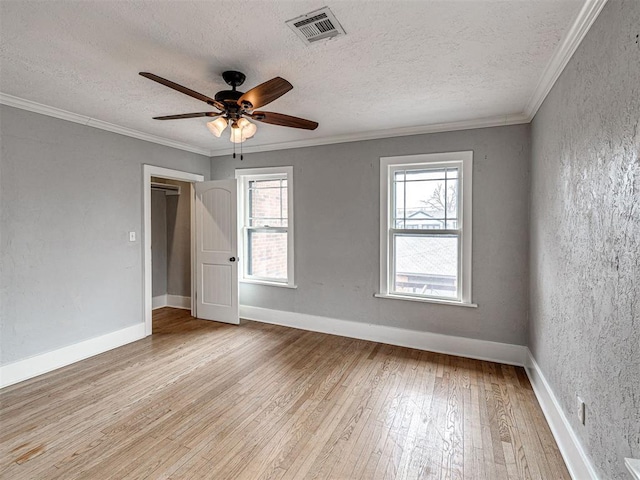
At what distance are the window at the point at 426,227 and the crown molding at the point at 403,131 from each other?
0.28 metres

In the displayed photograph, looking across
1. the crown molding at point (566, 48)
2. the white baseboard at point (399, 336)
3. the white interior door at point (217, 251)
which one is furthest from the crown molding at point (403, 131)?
the white baseboard at point (399, 336)

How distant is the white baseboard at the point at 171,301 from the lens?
5.31 m

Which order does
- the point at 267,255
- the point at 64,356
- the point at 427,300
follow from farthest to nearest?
the point at 267,255 → the point at 427,300 → the point at 64,356

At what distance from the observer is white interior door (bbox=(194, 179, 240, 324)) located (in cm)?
446

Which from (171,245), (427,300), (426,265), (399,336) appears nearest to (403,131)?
(426,265)

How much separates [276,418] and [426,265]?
7.49 ft

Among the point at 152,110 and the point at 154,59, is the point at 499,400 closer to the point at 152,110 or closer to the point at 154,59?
the point at 154,59

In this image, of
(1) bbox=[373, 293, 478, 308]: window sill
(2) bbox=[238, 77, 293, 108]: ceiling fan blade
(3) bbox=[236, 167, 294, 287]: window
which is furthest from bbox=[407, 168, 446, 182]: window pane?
(2) bbox=[238, 77, 293, 108]: ceiling fan blade

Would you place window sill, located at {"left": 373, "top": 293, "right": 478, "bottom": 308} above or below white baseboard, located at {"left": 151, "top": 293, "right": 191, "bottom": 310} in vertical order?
above

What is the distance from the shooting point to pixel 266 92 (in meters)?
2.00

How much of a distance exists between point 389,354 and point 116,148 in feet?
12.7

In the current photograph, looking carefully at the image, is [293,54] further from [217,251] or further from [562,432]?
[217,251]

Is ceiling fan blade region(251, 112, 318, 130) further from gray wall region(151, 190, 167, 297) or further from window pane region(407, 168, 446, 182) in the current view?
gray wall region(151, 190, 167, 297)

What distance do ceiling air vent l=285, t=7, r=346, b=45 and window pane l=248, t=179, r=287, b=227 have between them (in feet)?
8.88
